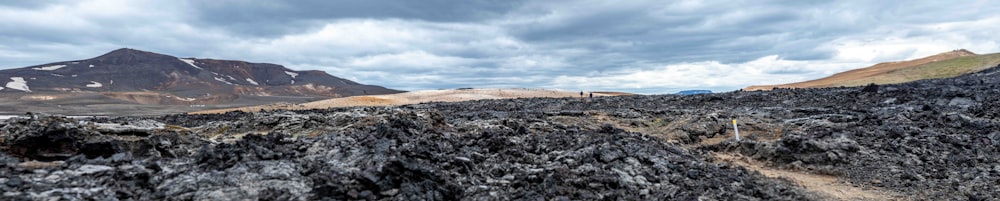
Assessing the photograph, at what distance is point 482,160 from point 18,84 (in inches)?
5403

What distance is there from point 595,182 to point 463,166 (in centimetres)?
228

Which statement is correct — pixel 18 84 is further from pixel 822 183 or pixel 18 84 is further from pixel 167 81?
pixel 822 183

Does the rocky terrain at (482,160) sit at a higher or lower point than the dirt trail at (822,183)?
higher

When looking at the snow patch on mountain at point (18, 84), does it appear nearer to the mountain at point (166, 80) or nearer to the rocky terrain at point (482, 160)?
the mountain at point (166, 80)

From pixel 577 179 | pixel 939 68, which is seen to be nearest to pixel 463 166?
pixel 577 179

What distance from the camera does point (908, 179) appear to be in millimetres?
11016

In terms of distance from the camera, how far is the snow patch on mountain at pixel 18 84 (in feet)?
355

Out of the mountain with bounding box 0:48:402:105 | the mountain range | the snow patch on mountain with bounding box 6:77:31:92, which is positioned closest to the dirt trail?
the mountain range

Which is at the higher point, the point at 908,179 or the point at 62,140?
the point at 62,140

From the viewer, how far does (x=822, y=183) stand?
433 inches

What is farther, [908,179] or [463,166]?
[908,179]

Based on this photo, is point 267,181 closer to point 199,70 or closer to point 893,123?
point 893,123

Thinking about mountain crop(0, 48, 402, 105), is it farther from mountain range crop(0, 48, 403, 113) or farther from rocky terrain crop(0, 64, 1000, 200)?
rocky terrain crop(0, 64, 1000, 200)

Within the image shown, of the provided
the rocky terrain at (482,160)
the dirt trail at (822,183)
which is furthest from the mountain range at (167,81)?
the dirt trail at (822,183)
